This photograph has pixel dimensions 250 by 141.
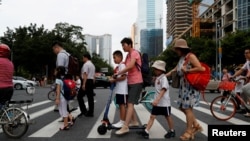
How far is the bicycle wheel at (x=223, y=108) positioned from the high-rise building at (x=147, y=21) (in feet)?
407

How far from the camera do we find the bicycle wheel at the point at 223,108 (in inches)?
350

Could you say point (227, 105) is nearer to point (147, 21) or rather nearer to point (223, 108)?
point (223, 108)

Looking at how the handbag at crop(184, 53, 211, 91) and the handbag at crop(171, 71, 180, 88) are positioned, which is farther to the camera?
the handbag at crop(171, 71, 180, 88)

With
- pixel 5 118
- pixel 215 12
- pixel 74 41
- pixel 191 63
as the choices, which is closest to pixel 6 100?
pixel 5 118

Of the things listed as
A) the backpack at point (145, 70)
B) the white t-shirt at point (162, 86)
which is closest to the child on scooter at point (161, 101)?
the white t-shirt at point (162, 86)

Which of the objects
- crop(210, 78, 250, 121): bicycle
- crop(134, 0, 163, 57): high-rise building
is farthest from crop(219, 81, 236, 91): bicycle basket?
crop(134, 0, 163, 57): high-rise building

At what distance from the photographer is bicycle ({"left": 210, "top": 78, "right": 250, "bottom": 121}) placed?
28.9ft

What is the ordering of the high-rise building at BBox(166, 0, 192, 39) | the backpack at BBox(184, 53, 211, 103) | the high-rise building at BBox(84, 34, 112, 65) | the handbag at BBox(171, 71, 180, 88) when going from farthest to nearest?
1. the high-rise building at BBox(84, 34, 112, 65)
2. the high-rise building at BBox(166, 0, 192, 39)
3. the handbag at BBox(171, 71, 180, 88)
4. the backpack at BBox(184, 53, 211, 103)

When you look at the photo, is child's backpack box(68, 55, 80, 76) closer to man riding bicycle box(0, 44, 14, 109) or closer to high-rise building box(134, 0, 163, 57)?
man riding bicycle box(0, 44, 14, 109)

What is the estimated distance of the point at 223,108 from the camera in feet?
29.5

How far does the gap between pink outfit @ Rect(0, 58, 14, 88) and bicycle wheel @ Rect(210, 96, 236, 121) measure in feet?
17.1

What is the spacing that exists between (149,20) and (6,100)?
138468 mm

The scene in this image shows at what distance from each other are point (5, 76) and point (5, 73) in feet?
0.17

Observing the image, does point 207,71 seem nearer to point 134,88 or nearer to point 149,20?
point 134,88
